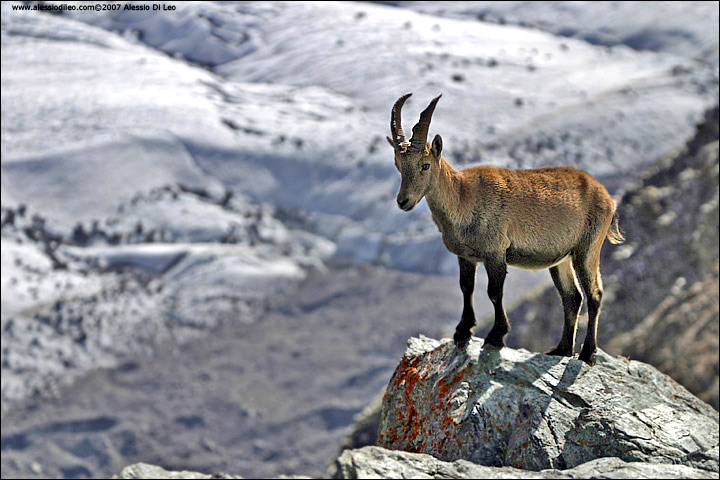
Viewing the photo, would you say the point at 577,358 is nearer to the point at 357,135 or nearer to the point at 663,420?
the point at 663,420

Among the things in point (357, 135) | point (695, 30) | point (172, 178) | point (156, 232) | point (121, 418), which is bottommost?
point (121, 418)

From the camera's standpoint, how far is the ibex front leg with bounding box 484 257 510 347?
29.4 ft

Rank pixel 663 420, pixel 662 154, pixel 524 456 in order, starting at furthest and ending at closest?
A: pixel 662 154, pixel 663 420, pixel 524 456

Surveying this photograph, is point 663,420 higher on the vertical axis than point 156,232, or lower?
higher

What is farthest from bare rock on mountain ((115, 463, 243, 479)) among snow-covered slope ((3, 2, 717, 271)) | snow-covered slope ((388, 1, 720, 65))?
snow-covered slope ((388, 1, 720, 65))

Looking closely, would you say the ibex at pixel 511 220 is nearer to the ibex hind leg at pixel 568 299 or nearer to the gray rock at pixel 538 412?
the ibex hind leg at pixel 568 299

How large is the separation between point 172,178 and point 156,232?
3.89 m

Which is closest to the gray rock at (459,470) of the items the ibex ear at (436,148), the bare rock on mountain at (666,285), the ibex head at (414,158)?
the ibex head at (414,158)

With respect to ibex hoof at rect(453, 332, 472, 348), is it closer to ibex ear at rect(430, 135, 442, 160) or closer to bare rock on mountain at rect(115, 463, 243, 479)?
ibex ear at rect(430, 135, 442, 160)

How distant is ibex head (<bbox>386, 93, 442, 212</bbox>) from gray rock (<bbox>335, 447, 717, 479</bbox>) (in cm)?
278

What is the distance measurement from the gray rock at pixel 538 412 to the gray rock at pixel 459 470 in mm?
654

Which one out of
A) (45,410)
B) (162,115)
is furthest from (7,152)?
(45,410)

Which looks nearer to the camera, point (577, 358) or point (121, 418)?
point (577, 358)

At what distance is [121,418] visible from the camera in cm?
3834
